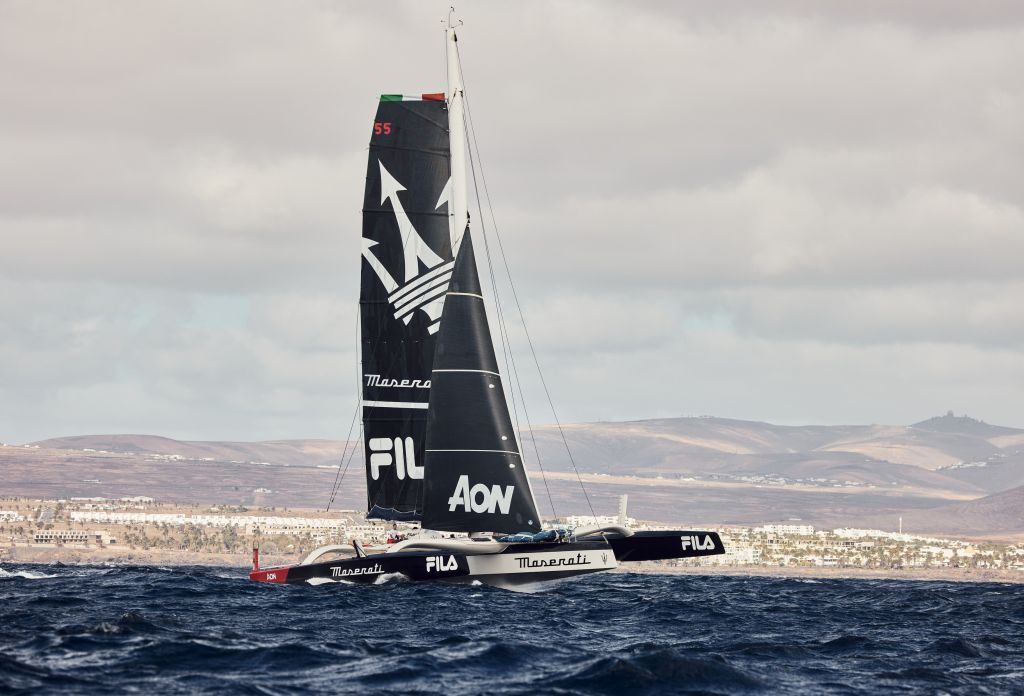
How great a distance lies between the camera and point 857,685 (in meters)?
32.6

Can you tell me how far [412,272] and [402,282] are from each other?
1.94 feet

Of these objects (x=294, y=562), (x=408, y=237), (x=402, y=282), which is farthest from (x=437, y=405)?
(x=294, y=562)

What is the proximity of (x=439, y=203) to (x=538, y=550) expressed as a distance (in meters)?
14.9

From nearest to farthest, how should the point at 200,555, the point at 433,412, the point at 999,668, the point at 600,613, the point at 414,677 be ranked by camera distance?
the point at 414,677 < the point at 999,668 < the point at 600,613 < the point at 433,412 < the point at 200,555

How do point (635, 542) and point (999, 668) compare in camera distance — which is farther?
point (635, 542)

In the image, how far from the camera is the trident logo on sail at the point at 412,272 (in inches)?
2293

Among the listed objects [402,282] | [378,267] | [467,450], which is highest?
[378,267]

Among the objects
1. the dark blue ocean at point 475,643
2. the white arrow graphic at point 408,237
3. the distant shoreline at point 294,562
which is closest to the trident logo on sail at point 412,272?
the white arrow graphic at point 408,237

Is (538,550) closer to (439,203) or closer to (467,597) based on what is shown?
(467,597)

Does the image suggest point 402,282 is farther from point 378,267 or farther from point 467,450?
point 467,450

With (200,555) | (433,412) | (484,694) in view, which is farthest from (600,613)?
(200,555)

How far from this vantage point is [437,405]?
53.1m

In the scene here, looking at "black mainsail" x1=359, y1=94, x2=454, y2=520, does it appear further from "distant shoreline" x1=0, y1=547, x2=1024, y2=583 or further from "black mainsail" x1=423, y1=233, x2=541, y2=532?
"distant shoreline" x1=0, y1=547, x2=1024, y2=583

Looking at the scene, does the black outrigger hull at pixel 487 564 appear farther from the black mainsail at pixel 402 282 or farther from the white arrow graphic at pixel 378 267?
the white arrow graphic at pixel 378 267
